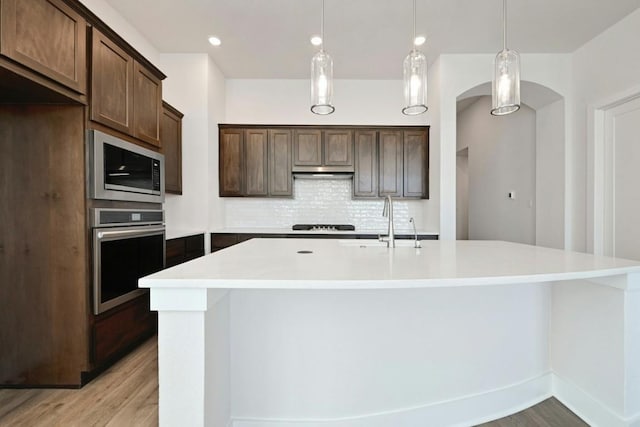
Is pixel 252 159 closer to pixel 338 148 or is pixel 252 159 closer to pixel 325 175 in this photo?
pixel 325 175

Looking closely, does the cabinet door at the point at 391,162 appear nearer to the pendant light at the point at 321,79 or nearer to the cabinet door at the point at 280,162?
the cabinet door at the point at 280,162

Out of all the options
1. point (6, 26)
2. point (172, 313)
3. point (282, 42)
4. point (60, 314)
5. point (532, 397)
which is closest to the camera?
point (172, 313)

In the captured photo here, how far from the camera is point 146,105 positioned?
249cm

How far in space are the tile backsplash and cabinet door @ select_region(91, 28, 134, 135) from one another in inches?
83.8

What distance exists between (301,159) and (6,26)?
2.88 m

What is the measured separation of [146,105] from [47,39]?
873 mm

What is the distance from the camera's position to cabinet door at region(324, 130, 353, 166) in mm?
4000

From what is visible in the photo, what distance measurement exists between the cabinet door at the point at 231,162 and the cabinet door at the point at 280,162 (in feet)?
1.32

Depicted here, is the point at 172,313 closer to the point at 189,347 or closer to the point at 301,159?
the point at 189,347

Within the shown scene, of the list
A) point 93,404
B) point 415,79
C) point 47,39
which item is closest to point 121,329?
point 93,404

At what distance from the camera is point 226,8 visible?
2730 millimetres

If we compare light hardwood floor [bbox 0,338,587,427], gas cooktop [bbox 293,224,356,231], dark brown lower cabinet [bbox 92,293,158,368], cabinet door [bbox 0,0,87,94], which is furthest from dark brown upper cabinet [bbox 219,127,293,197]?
light hardwood floor [bbox 0,338,587,427]

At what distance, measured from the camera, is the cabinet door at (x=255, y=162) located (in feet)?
13.2

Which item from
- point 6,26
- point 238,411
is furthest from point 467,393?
point 6,26
